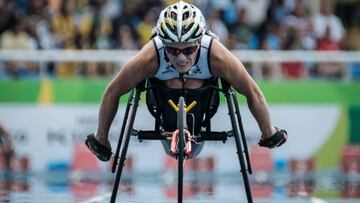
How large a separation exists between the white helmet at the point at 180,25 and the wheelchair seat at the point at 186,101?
0.66m

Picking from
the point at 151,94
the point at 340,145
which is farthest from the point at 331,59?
the point at 151,94

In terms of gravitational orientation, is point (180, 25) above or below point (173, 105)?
above

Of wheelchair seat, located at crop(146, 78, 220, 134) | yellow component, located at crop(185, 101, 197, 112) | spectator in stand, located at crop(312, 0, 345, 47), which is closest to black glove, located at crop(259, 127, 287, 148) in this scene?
wheelchair seat, located at crop(146, 78, 220, 134)

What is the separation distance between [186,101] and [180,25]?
100cm

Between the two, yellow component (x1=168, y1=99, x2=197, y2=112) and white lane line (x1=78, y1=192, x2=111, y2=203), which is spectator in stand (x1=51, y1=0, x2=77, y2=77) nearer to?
white lane line (x1=78, y1=192, x2=111, y2=203)

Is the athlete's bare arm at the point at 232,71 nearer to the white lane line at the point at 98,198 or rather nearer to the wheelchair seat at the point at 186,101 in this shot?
the wheelchair seat at the point at 186,101

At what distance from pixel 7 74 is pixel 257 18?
5512mm

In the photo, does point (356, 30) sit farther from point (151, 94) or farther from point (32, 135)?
point (151, 94)

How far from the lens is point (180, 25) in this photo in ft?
36.8

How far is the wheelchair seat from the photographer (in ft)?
38.7

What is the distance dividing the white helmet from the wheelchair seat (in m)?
0.66

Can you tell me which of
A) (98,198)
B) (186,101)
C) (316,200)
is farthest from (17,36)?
(186,101)

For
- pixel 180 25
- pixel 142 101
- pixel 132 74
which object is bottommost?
pixel 142 101

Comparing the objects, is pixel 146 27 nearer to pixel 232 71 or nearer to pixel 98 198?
pixel 98 198
